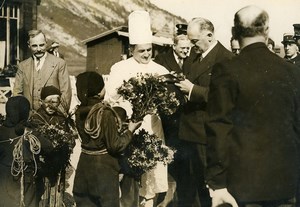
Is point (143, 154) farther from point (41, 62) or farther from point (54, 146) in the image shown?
point (41, 62)

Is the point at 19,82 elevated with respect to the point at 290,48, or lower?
lower

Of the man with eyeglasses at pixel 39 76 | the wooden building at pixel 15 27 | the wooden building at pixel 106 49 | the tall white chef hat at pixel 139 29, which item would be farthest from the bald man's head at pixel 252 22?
the wooden building at pixel 106 49

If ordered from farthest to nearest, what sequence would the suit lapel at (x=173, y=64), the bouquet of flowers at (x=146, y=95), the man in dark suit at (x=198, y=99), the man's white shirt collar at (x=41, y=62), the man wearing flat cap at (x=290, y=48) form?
the man wearing flat cap at (x=290, y=48) → the suit lapel at (x=173, y=64) → the man's white shirt collar at (x=41, y=62) → the man in dark suit at (x=198, y=99) → the bouquet of flowers at (x=146, y=95)

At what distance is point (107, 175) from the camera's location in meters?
2.99

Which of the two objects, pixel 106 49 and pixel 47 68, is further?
pixel 106 49

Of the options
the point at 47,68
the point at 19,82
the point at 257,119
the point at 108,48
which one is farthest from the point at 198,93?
the point at 108,48

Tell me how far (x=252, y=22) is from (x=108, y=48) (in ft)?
28.6

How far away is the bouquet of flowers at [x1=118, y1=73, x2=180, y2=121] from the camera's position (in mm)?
3125

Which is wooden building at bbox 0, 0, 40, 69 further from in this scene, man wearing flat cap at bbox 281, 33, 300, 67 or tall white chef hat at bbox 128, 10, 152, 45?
man wearing flat cap at bbox 281, 33, 300, 67

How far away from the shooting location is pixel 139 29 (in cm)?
379

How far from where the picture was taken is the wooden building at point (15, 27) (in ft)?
20.4

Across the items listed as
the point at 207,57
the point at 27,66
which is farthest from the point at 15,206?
the point at 207,57

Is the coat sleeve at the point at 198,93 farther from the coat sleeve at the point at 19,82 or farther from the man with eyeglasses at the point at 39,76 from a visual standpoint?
the coat sleeve at the point at 19,82

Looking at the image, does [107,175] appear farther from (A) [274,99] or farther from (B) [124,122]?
(A) [274,99]
